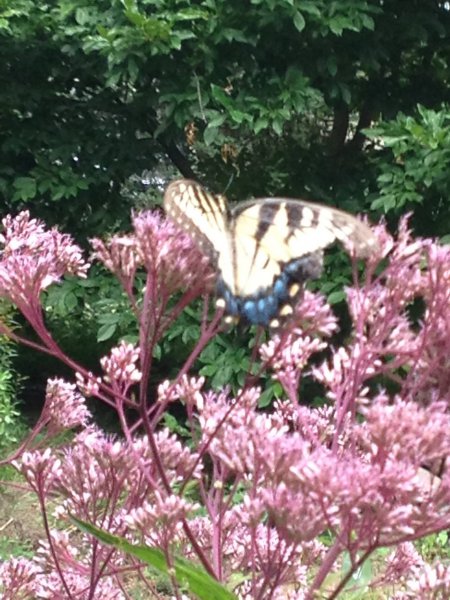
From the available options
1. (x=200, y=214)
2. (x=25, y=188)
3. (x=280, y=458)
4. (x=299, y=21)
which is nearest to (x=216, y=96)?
(x=299, y=21)

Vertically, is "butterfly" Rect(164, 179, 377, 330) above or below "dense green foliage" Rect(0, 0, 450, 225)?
below

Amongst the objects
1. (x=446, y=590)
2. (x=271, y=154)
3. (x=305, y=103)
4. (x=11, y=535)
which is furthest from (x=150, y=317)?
(x=271, y=154)

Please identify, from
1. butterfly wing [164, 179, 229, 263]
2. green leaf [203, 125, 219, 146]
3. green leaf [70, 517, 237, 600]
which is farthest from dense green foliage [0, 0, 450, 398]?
green leaf [70, 517, 237, 600]

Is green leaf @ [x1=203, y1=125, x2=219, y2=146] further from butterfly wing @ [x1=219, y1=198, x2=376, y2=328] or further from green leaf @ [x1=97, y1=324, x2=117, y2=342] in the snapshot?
butterfly wing @ [x1=219, y1=198, x2=376, y2=328]

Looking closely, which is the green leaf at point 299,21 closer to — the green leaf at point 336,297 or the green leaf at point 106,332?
the green leaf at point 336,297

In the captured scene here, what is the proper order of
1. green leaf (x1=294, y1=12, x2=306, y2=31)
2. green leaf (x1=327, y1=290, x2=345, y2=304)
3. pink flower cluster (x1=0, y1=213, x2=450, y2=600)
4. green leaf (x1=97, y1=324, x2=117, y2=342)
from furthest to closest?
green leaf (x1=97, y1=324, x2=117, y2=342) < green leaf (x1=327, y1=290, x2=345, y2=304) < green leaf (x1=294, y1=12, x2=306, y2=31) < pink flower cluster (x1=0, y1=213, x2=450, y2=600)

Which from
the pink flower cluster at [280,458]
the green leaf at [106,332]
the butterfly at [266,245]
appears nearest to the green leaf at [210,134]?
the green leaf at [106,332]

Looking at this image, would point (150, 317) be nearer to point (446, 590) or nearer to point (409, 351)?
point (409, 351)

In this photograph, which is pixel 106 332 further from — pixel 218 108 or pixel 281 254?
pixel 281 254
